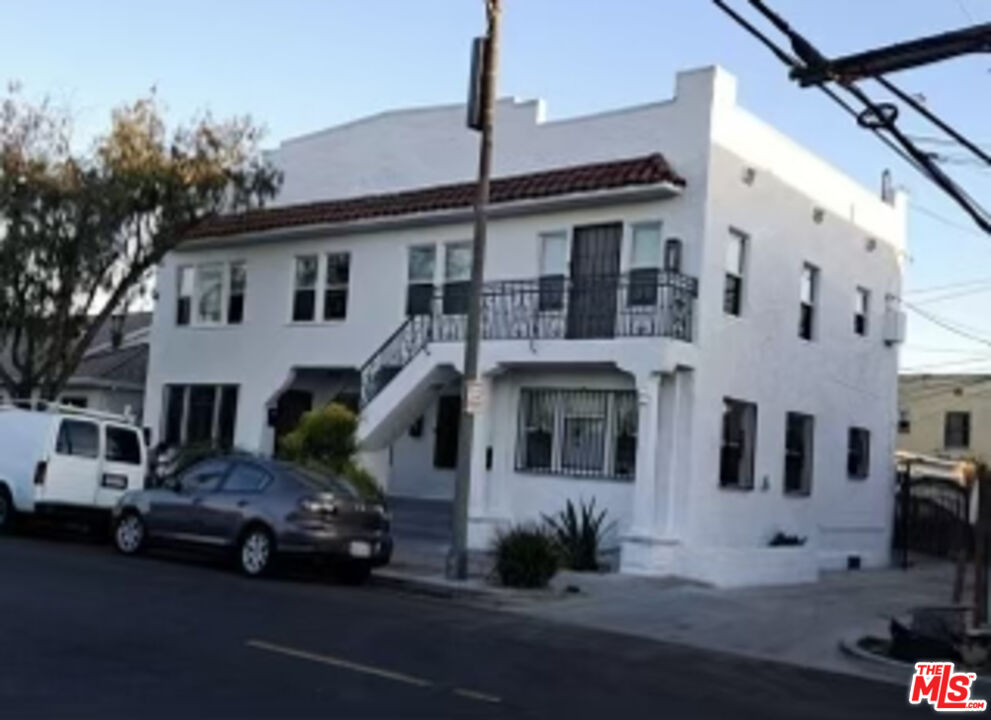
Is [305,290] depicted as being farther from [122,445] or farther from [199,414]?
[122,445]

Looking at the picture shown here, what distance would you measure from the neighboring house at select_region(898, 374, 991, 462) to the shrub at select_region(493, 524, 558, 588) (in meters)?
36.6

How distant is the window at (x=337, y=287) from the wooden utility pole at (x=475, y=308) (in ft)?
26.6

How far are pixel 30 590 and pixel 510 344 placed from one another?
32.8 feet

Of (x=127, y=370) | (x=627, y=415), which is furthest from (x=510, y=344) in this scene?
(x=127, y=370)

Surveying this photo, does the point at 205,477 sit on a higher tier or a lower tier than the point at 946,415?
lower

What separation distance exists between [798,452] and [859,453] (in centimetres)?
288

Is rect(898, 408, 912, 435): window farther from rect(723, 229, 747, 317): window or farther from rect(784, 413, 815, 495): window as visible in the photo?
rect(723, 229, 747, 317): window

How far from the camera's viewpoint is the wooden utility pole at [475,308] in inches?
680

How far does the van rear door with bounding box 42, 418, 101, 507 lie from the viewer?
65.9 feet

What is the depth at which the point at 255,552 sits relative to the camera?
55.0ft

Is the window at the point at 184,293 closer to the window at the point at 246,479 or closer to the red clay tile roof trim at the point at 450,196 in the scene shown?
the red clay tile roof trim at the point at 450,196

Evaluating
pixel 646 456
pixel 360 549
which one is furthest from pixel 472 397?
pixel 646 456

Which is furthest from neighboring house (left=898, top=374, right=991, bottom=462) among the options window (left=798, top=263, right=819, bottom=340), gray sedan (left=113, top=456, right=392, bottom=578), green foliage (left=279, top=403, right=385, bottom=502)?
gray sedan (left=113, top=456, right=392, bottom=578)

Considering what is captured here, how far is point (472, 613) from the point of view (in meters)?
14.7
